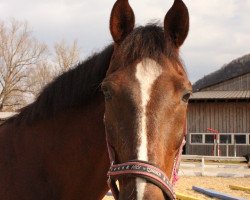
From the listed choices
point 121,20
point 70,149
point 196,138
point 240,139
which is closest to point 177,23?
point 121,20

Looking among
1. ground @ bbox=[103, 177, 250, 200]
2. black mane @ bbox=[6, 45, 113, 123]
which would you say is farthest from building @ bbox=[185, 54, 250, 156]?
black mane @ bbox=[6, 45, 113, 123]

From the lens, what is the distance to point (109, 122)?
2.53m

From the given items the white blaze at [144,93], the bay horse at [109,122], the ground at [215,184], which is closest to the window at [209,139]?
the ground at [215,184]

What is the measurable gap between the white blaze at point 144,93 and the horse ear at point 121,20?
40cm

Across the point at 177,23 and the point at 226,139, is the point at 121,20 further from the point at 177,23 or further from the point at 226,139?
the point at 226,139

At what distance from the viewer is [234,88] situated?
32969 millimetres

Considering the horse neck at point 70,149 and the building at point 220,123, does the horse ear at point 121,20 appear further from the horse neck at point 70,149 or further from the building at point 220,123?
the building at point 220,123

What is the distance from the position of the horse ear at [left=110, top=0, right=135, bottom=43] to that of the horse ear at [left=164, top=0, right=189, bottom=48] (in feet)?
0.86

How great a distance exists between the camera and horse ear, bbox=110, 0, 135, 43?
2.80 m

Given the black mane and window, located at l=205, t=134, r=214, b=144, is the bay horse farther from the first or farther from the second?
window, located at l=205, t=134, r=214, b=144

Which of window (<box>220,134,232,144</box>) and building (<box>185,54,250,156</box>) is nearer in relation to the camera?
building (<box>185,54,250,156</box>)

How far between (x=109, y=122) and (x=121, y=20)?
79 cm

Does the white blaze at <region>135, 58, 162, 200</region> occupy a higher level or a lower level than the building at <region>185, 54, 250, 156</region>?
higher

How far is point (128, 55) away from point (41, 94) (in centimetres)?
102
